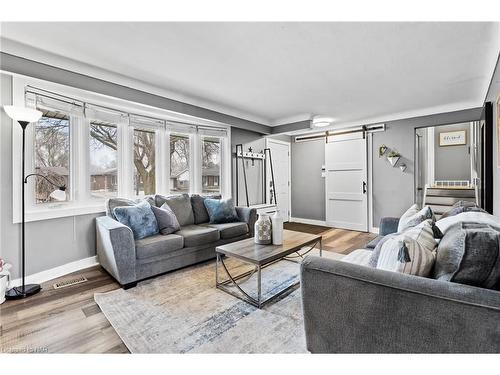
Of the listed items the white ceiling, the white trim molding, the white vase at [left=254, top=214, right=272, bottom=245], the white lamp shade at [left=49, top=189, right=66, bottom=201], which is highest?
the white ceiling

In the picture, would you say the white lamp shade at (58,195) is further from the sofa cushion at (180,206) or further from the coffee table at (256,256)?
the coffee table at (256,256)

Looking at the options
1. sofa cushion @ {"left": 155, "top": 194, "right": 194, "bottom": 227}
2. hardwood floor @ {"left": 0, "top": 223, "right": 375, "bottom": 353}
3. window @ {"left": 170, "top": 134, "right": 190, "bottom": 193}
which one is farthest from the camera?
window @ {"left": 170, "top": 134, "right": 190, "bottom": 193}

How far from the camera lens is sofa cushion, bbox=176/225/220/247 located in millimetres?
3004

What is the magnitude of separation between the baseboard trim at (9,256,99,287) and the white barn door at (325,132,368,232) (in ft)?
14.7

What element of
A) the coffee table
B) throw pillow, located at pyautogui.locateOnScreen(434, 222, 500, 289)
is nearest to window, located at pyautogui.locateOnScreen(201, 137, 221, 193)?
the coffee table

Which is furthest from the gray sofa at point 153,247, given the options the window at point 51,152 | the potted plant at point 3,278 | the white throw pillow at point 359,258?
the white throw pillow at point 359,258

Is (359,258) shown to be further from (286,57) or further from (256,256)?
(286,57)

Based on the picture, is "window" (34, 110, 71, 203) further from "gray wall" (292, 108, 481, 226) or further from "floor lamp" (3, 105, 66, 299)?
"gray wall" (292, 108, 481, 226)

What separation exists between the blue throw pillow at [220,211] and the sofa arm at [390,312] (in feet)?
8.03

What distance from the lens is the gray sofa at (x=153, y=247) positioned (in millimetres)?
2459

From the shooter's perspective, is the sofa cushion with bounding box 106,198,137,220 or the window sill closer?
the window sill

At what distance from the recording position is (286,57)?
2445 mm

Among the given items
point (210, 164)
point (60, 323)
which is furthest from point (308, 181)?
point (60, 323)

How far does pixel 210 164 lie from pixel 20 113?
273 cm
